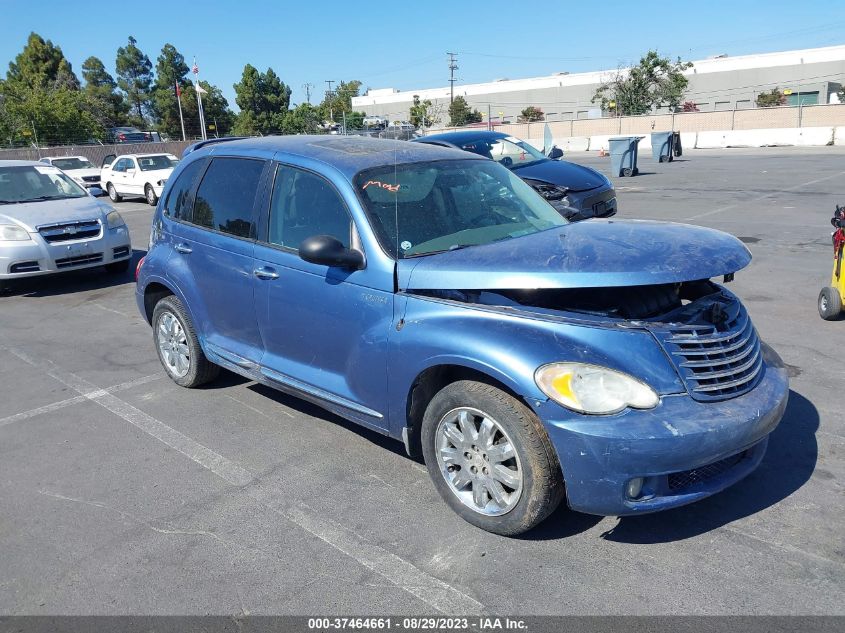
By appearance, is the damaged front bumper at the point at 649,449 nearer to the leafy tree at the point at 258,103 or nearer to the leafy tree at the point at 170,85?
the leafy tree at the point at 258,103

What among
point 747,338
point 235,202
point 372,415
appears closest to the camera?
point 747,338

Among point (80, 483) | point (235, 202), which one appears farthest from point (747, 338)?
point (80, 483)

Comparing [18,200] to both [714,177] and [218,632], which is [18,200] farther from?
[714,177]

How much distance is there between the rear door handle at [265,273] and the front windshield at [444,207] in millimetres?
789

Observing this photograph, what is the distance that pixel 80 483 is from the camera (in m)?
4.15

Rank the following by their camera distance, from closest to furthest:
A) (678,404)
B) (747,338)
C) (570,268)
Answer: (678,404) → (570,268) → (747,338)

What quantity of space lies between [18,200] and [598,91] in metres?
76.3

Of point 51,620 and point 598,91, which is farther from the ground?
point 598,91

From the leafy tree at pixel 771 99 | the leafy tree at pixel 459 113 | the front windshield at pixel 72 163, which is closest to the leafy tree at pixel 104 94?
the leafy tree at pixel 459 113

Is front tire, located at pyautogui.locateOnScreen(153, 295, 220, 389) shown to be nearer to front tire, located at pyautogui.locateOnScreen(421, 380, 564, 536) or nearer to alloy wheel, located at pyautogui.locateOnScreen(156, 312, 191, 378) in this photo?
alloy wheel, located at pyautogui.locateOnScreen(156, 312, 191, 378)

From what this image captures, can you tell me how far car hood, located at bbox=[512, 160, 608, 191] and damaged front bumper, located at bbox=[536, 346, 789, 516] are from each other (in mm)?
7360

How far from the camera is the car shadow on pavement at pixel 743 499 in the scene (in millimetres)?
3393

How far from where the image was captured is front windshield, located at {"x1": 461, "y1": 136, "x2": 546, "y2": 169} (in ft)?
36.4

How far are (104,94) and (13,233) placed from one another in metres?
83.1
